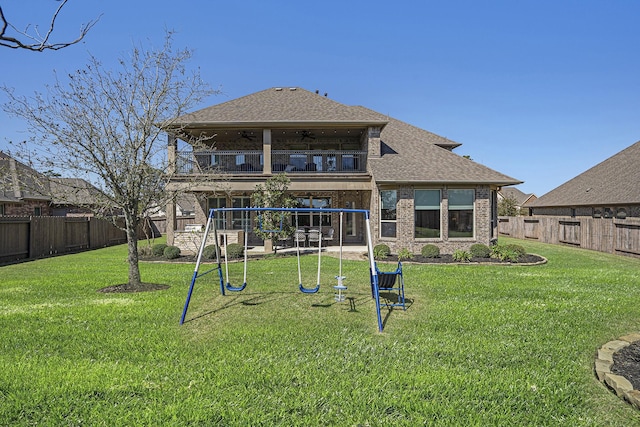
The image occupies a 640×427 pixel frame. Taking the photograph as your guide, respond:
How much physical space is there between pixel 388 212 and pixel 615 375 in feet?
43.6

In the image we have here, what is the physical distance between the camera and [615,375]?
4355mm

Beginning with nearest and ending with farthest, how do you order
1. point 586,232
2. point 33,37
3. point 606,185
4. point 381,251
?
point 33,37 < point 381,251 < point 586,232 < point 606,185

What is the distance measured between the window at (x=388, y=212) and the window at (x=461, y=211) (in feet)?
8.32

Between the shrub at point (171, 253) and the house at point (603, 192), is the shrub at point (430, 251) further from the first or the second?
the house at point (603, 192)

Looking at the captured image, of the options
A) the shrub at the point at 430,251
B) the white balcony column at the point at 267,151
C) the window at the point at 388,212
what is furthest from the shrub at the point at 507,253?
the white balcony column at the point at 267,151

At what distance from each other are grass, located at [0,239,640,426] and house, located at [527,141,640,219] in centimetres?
1362

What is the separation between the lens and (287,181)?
17.8 m

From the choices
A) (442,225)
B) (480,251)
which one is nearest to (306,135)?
(442,225)

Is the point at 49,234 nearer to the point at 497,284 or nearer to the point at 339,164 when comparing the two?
the point at 339,164

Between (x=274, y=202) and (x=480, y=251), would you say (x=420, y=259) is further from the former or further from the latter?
(x=274, y=202)

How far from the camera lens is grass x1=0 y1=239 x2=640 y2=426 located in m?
3.70

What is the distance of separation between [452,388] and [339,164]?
16.6 meters

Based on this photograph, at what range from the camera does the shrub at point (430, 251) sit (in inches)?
615

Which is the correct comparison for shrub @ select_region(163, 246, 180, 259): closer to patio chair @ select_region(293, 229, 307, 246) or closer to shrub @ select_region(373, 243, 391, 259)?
patio chair @ select_region(293, 229, 307, 246)
